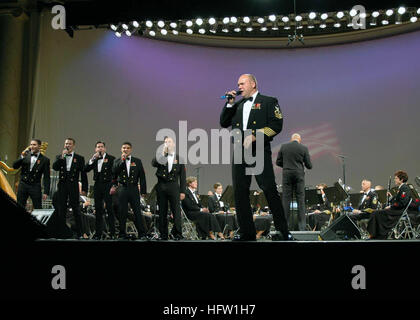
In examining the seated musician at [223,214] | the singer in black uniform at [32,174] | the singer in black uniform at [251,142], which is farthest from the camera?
the seated musician at [223,214]

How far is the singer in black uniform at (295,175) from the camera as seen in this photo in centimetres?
800

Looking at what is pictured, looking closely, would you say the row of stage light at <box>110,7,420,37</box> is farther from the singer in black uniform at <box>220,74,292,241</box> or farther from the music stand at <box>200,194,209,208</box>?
the singer in black uniform at <box>220,74,292,241</box>

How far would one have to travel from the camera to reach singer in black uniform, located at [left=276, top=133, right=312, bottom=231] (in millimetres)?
8000

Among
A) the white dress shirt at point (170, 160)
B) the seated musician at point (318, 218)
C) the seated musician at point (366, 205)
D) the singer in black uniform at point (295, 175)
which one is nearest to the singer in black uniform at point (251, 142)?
the white dress shirt at point (170, 160)

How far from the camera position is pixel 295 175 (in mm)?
7996

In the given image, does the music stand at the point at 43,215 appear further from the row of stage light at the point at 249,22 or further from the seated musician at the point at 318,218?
the seated musician at the point at 318,218

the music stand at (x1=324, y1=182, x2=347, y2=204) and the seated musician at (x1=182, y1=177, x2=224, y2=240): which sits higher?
the music stand at (x1=324, y1=182, x2=347, y2=204)

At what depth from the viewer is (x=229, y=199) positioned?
9391mm

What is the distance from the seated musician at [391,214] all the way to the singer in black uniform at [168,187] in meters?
4.35

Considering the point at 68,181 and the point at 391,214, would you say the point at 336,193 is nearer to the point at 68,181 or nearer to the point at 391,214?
the point at 391,214

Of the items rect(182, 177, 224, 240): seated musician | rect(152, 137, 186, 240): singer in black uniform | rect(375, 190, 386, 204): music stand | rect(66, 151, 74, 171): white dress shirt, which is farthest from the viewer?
rect(375, 190, 386, 204): music stand

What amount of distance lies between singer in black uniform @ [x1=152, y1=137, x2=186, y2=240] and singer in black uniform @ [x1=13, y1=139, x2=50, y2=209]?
2.37 m

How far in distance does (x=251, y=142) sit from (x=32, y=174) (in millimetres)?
5481
